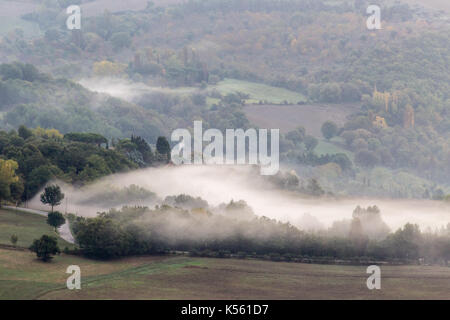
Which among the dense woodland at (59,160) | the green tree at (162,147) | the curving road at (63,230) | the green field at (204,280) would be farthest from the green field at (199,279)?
the green tree at (162,147)

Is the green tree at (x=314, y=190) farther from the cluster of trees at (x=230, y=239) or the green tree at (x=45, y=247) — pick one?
the green tree at (x=45, y=247)

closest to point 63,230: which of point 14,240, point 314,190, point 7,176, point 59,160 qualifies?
point 14,240

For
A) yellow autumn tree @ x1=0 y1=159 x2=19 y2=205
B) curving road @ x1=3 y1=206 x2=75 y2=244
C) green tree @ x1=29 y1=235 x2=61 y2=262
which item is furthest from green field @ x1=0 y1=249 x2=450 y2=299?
yellow autumn tree @ x1=0 y1=159 x2=19 y2=205

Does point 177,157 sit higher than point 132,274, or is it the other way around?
point 177,157

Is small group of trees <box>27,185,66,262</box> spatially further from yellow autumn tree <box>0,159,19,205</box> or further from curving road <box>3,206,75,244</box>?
yellow autumn tree <box>0,159,19,205</box>

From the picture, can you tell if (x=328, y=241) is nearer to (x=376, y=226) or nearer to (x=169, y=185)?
(x=376, y=226)
